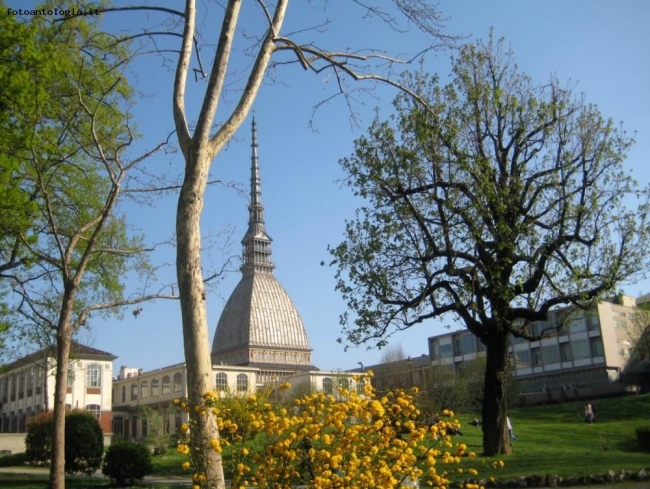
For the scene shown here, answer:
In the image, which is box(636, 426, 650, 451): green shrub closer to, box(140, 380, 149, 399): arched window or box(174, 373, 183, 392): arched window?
box(174, 373, 183, 392): arched window

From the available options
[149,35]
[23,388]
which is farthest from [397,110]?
[23,388]

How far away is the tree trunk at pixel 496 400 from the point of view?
2012cm

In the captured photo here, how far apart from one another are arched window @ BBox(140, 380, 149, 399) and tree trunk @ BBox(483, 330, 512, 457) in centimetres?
7613

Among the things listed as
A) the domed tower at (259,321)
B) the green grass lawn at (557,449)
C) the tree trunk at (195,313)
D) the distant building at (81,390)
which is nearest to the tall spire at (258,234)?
the domed tower at (259,321)

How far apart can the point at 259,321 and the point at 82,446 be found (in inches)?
4921

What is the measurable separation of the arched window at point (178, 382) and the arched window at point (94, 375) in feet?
42.0

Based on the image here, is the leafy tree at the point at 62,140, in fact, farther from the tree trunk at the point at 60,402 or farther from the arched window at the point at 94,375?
the arched window at the point at 94,375

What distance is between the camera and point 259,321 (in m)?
147

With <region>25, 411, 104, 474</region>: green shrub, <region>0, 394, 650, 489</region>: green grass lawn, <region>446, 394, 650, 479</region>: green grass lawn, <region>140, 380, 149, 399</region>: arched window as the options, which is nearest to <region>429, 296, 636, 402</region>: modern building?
<region>446, 394, 650, 479</region>: green grass lawn

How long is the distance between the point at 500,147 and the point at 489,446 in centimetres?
893

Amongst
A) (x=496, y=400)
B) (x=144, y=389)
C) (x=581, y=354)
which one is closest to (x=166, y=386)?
(x=144, y=389)

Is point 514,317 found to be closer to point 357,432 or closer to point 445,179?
point 445,179

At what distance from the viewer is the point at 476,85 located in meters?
20.5

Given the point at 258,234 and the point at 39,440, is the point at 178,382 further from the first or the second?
the point at 258,234
